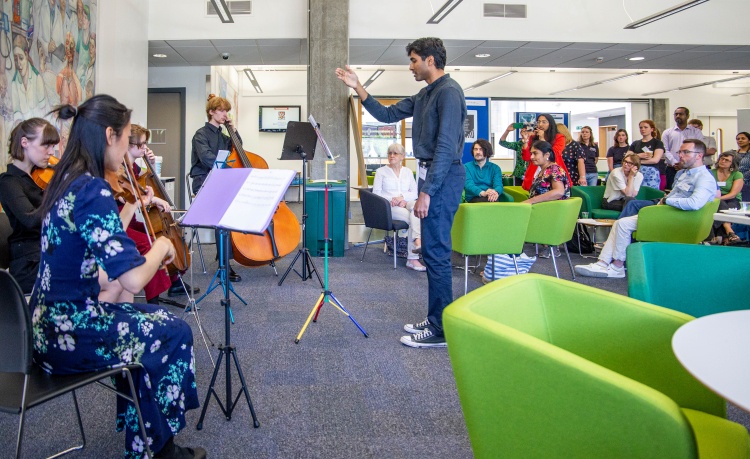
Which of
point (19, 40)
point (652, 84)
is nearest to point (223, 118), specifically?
point (19, 40)

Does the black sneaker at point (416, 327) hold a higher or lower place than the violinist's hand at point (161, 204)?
lower

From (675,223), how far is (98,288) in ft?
14.3

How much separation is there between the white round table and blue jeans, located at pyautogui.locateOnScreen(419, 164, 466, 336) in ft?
6.45

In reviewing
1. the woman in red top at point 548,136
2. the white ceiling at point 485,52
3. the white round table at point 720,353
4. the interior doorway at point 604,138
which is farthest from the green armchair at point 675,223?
the interior doorway at point 604,138

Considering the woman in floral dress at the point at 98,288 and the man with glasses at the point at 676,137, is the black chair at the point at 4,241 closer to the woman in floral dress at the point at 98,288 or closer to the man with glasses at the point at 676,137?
the woman in floral dress at the point at 98,288

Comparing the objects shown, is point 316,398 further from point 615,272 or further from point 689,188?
point 615,272

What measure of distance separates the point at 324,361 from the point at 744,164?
640cm

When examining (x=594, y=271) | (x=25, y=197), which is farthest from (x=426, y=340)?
(x=594, y=271)

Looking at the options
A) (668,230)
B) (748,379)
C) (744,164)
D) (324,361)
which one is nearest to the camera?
(748,379)

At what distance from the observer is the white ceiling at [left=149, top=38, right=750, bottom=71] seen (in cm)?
852

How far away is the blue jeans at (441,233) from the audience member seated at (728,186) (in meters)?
4.76

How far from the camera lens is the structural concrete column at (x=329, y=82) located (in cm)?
704

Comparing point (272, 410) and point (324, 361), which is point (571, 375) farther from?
point (324, 361)

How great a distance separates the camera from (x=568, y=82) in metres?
14.0
